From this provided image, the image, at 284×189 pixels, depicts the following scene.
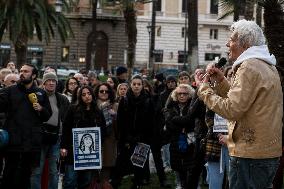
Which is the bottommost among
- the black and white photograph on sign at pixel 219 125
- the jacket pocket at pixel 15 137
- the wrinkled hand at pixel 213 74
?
the jacket pocket at pixel 15 137

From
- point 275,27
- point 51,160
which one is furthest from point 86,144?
point 275,27

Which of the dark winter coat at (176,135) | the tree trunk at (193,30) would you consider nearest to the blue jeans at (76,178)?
the dark winter coat at (176,135)

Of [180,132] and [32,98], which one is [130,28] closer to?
[180,132]

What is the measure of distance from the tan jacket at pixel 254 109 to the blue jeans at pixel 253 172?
6 cm

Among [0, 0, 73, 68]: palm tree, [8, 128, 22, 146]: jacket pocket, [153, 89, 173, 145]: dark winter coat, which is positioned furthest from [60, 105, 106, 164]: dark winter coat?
[0, 0, 73, 68]: palm tree

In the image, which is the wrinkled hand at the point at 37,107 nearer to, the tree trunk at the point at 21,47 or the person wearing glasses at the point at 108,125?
the person wearing glasses at the point at 108,125

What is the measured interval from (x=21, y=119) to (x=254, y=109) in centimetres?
402

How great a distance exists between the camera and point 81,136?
8508mm

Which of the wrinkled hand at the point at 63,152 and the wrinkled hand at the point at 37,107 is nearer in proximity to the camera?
the wrinkled hand at the point at 37,107

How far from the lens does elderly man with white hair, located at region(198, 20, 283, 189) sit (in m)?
4.41

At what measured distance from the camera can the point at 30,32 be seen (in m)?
23.7

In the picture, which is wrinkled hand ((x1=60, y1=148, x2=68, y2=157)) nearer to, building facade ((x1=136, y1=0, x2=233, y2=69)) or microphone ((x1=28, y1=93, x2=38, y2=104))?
microphone ((x1=28, y1=93, x2=38, y2=104))

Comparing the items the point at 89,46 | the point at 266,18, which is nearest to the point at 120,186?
the point at 266,18

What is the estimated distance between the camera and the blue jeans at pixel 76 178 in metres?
8.58
